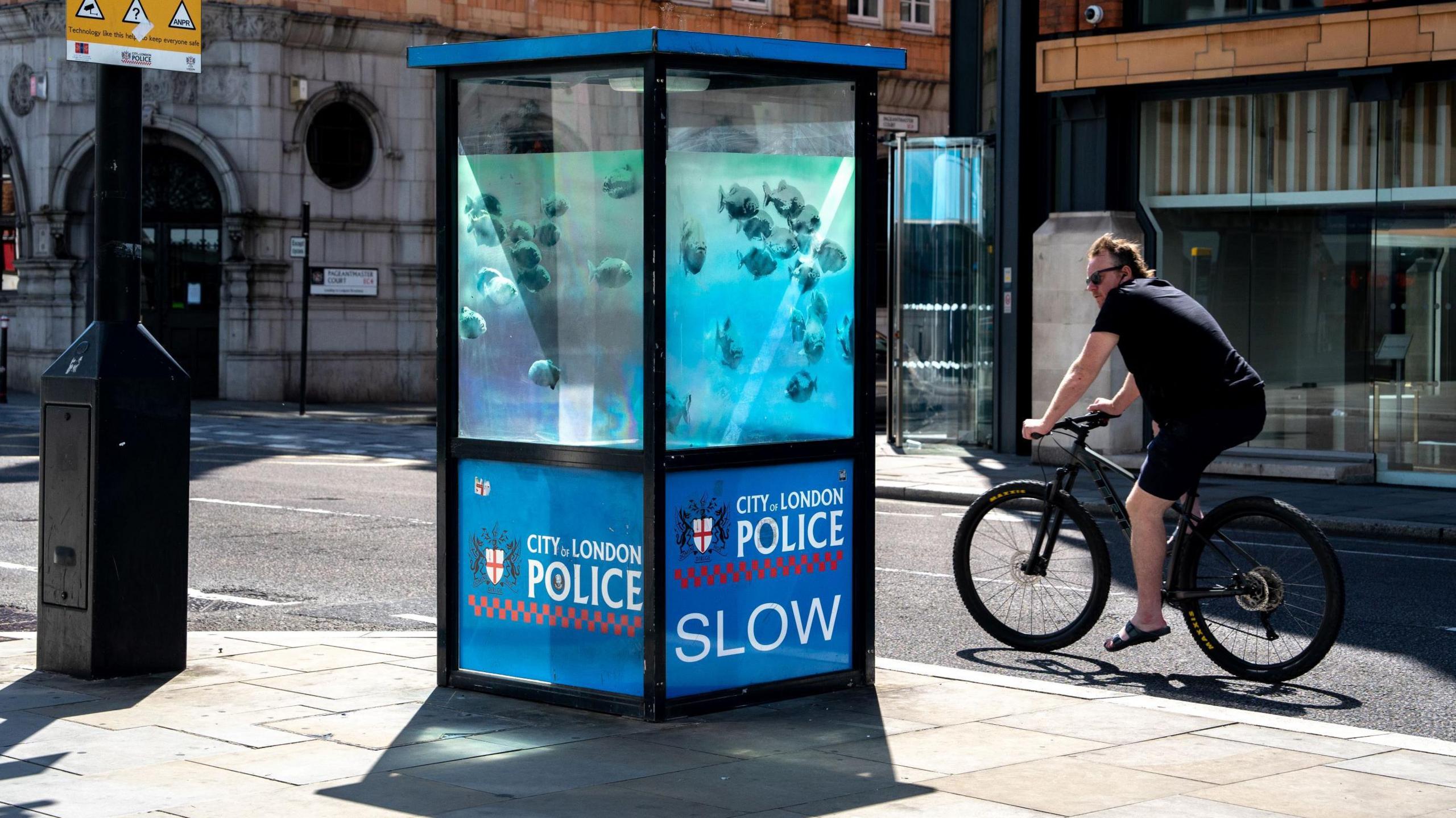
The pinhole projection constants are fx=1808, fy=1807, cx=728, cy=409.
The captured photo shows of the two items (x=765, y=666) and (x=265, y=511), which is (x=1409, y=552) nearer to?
(x=765, y=666)

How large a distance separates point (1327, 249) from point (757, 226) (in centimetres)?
1264

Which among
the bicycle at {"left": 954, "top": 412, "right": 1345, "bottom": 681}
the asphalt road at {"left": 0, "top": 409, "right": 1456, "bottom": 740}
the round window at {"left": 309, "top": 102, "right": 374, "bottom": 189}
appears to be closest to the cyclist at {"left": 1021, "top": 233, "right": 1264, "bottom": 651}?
the bicycle at {"left": 954, "top": 412, "right": 1345, "bottom": 681}

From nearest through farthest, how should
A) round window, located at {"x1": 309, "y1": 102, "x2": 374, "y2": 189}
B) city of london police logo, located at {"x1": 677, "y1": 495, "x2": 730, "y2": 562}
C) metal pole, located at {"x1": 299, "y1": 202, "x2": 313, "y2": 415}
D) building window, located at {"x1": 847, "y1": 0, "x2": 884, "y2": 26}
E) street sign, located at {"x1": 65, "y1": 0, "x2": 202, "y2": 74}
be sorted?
city of london police logo, located at {"x1": 677, "y1": 495, "x2": 730, "y2": 562}, street sign, located at {"x1": 65, "y1": 0, "x2": 202, "y2": 74}, metal pole, located at {"x1": 299, "y1": 202, "x2": 313, "y2": 415}, round window, located at {"x1": 309, "y1": 102, "x2": 374, "y2": 189}, building window, located at {"x1": 847, "y1": 0, "x2": 884, "y2": 26}

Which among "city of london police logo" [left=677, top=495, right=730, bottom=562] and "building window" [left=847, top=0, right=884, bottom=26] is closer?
"city of london police logo" [left=677, top=495, right=730, bottom=562]

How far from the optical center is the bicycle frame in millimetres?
7844

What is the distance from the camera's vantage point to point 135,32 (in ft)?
24.0

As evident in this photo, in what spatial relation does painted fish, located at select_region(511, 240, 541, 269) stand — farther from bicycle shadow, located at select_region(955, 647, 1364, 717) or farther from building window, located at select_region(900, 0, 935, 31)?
building window, located at select_region(900, 0, 935, 31)

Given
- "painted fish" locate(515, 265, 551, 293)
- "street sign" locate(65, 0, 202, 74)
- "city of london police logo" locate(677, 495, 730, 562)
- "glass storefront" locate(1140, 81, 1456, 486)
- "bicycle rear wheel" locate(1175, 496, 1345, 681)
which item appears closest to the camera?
"city of london police logo" locate(677, 495, 730, 562)

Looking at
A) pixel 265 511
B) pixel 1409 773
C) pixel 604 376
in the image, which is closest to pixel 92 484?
pixel 604 376

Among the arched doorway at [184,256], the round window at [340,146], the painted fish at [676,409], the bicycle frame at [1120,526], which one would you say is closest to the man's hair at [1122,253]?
the bicycle frame at [1120,526]

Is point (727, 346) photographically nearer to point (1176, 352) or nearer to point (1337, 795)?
point (1176, 352)

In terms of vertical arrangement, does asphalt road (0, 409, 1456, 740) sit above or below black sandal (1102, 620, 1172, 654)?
below

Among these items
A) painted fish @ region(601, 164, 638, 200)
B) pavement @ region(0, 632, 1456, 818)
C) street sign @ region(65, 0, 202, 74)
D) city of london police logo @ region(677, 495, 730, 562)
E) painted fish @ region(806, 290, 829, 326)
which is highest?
street sign @ region(65, 0, 202, 74)

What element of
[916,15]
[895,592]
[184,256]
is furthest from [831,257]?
[916,15]
